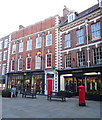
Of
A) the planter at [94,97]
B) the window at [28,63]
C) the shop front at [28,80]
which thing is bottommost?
the planter at [94,97]

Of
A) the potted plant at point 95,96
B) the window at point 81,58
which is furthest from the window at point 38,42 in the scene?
the potted plant at point 95,96

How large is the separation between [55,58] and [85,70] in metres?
5.70

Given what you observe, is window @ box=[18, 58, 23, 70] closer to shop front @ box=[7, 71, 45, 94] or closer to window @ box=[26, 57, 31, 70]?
shop front @ box=[7, 71, 45, 94]

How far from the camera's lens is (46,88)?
21.3m

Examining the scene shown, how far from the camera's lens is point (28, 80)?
2372 centimetres

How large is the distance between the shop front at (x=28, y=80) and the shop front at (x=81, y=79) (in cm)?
382

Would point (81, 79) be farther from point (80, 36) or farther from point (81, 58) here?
point (80, 36)

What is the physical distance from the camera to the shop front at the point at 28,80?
22.2 metres

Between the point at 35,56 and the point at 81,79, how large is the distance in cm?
909

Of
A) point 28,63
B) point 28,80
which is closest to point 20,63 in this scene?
point 28,63

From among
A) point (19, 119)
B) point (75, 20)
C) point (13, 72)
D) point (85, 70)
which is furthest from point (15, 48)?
point (19, 119)

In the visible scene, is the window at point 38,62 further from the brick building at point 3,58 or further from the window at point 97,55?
the brick building at point 3,58

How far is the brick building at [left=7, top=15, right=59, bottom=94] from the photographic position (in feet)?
70.5

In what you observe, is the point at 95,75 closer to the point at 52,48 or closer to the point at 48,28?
the point at 52,48
